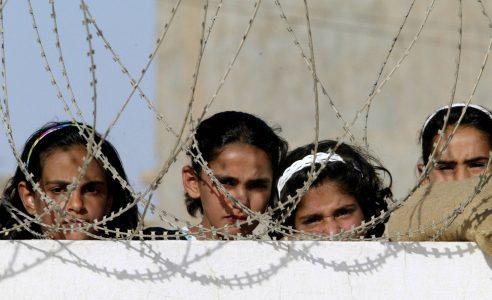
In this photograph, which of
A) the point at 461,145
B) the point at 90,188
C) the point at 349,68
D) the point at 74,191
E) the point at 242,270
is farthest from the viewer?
the point at 349,68

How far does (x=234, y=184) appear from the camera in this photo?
13.8ft

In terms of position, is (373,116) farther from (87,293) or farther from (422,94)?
(87,293)

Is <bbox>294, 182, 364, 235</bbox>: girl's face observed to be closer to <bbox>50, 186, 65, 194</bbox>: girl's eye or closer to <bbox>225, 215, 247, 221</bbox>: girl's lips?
<bbox>225, 215, 247, 221</bbox>: girl's lips

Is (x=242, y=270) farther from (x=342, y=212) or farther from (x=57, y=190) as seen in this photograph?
(x=57, y=190)

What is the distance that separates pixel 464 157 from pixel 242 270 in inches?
58.1

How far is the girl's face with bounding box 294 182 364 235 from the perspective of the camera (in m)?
4.01

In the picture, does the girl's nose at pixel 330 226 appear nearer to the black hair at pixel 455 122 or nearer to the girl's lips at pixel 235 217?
the girl's lips at pixel 235 217

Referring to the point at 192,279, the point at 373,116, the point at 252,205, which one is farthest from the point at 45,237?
the point at 373,116

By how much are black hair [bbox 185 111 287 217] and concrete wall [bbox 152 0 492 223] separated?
477 centimetres

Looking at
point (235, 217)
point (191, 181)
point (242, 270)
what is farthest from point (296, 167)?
point (242, 270)

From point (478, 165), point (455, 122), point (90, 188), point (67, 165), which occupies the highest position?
point (455, 122)

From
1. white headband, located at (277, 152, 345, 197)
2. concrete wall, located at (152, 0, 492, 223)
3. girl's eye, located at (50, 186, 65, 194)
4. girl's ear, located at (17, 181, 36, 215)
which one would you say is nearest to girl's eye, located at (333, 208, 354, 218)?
white headband, located at (277, 152, 345, 197)

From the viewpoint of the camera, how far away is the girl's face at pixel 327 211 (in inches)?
158

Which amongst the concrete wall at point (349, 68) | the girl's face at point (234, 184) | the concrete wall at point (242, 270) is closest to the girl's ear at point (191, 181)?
the girl's face at point (234, 184)
